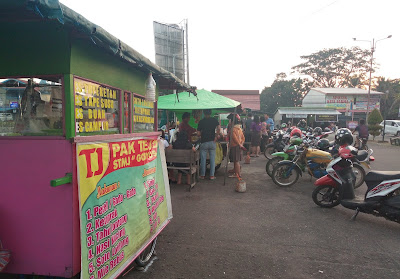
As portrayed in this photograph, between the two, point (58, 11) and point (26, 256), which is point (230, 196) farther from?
point (58, 11)

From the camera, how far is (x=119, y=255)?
7.75 feet

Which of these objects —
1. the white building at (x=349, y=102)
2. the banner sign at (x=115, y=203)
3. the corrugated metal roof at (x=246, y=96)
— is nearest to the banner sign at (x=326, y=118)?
the white building at (x=349, y=102)

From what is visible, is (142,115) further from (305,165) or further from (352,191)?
(305,165)

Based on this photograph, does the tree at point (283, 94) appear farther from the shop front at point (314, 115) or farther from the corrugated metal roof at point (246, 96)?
the shop front at point (314, 115)

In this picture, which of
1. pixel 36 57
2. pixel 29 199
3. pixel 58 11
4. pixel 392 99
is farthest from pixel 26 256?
pixel 392 99

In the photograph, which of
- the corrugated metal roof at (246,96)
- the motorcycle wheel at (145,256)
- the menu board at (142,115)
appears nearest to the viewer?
the motorcycle wheel at (145,256)

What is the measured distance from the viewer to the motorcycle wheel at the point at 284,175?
632 centimetres

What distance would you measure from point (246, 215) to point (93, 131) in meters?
3.13

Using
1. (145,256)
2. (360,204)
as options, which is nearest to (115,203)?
(145,256)

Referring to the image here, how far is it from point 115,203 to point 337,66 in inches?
1912

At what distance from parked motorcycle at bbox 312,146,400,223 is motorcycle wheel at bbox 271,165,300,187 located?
→ 0.95m

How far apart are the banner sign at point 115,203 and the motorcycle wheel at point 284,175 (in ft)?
12.8

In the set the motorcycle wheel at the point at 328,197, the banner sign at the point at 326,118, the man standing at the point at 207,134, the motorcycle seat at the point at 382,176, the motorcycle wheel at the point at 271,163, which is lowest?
the motorcycle wheel at the point at 328,197

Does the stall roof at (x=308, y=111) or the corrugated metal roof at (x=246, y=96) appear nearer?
the stall roof at (x=308, y=111)
